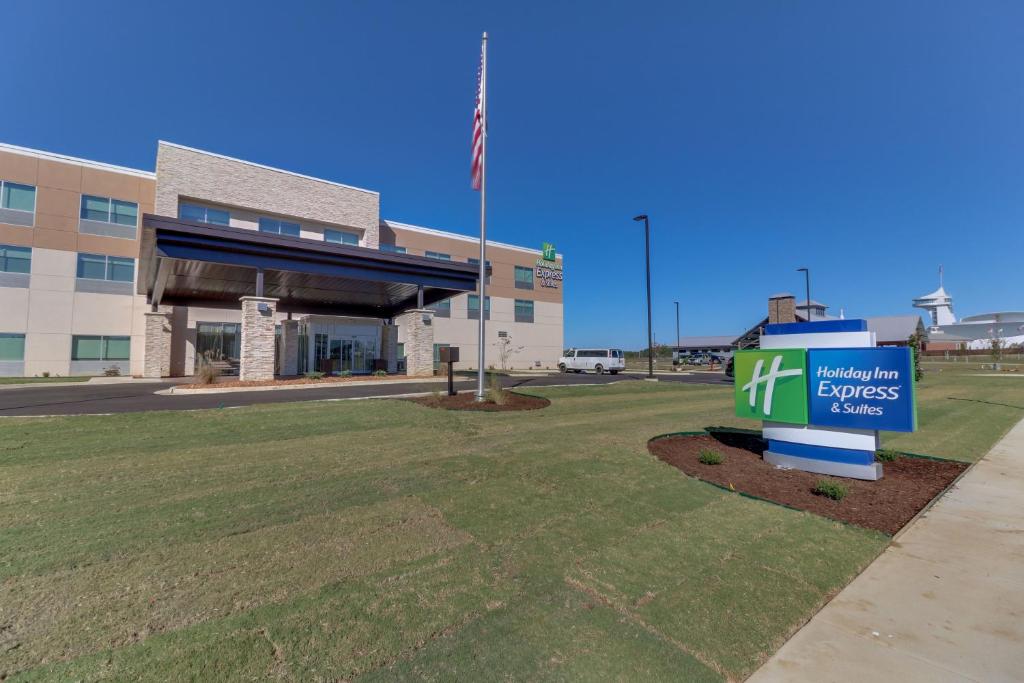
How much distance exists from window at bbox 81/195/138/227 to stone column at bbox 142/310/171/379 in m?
6.54

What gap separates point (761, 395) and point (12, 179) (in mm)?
37293

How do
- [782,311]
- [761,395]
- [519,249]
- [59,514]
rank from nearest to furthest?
[59,514], [761,395], [782,311], [519,249]

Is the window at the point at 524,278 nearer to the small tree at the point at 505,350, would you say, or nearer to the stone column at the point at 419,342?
the small tree at the point at 505,350

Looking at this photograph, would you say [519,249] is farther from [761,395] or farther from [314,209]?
[761,395]

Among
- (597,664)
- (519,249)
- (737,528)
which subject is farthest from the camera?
(519,249)

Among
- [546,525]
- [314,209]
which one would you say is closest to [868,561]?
[546,525]

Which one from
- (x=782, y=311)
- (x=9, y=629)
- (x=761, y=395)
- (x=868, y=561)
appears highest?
(x=782, y=311)

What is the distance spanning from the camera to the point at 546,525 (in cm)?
434

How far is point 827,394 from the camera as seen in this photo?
6547 mm

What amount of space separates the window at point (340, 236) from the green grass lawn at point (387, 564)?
2583 cm

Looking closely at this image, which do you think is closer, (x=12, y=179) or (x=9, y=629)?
(x=9, y=629)

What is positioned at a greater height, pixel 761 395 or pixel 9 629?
pixel 761 395

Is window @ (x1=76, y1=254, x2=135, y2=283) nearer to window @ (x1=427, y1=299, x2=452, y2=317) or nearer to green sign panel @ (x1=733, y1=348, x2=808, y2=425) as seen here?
window @ (x1=427, y1=299, x2=452, y2=317)

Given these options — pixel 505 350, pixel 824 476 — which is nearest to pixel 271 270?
pixel 824 476
